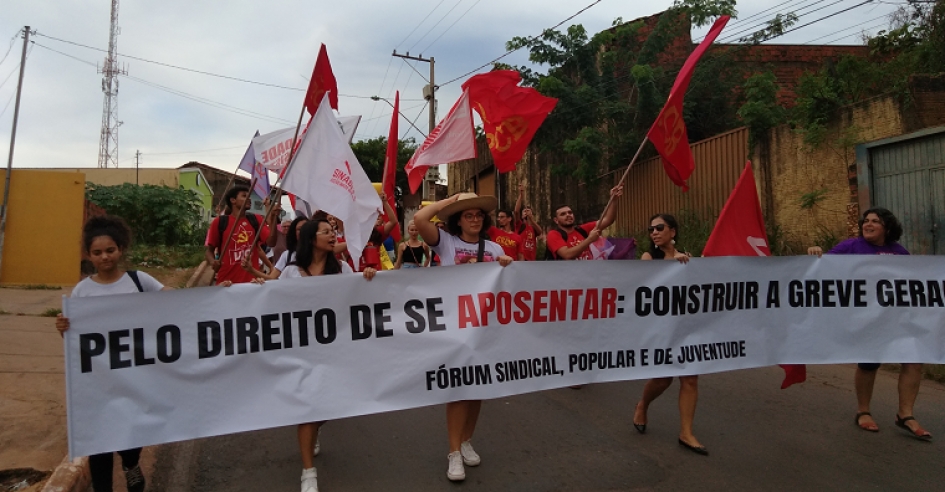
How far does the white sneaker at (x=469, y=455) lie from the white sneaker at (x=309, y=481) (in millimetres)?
919

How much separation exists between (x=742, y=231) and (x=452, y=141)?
2.47 meters

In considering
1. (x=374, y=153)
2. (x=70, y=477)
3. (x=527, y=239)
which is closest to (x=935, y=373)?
(x=527, y=239)

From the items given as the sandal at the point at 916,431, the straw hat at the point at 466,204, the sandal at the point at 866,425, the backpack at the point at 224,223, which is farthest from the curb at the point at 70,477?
the sandal at the point at 916,431

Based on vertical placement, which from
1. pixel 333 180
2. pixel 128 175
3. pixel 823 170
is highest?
pixel 128 175

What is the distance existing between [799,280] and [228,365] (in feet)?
12.5

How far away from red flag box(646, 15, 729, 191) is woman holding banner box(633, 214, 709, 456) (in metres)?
0.40

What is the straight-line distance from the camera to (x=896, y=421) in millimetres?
5094

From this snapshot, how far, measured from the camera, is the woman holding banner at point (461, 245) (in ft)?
13.6

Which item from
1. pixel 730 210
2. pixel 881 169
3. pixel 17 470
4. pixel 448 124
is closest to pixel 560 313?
pixel 730 210

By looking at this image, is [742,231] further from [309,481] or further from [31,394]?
[31,394]

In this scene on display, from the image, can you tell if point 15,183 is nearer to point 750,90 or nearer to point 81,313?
point 81,313

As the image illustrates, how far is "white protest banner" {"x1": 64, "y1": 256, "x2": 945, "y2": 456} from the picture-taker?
11.7 ft

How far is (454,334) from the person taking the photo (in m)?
4.17

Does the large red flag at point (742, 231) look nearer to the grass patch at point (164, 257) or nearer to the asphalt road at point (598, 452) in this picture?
the asphalt road at point (598, 452)
